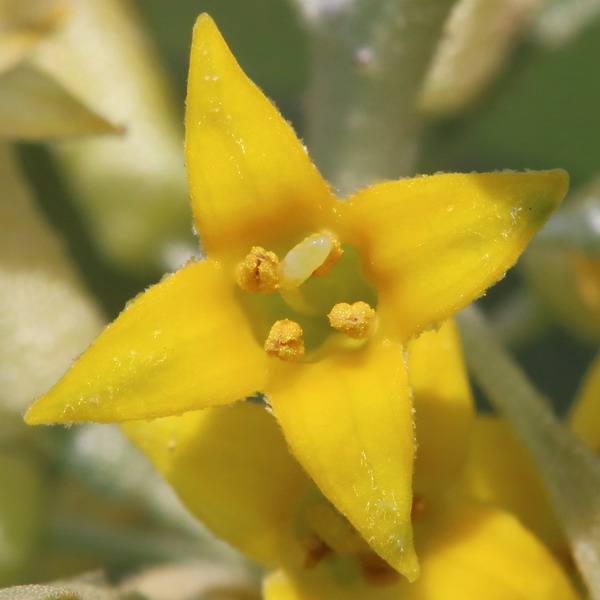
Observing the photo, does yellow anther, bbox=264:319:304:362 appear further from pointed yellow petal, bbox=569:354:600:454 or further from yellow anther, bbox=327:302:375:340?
pointed yellow petal, bbox=569:354:600:454

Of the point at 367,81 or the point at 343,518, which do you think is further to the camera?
the point at 367,81

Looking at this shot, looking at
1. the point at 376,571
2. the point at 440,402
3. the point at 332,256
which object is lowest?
the point at 376,571

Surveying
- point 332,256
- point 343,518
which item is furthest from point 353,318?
point 343,518

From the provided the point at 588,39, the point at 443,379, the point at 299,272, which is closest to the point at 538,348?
the point at 588,39

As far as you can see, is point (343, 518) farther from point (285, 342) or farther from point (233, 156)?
point (233, 156)

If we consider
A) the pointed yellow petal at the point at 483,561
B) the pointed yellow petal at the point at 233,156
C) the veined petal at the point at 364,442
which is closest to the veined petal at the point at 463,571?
the pointed yellow petal at the point at 483,561

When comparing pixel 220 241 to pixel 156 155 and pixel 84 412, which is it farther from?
pixel 156 155

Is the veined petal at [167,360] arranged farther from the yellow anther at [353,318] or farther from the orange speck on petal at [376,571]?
the orange speck on petal at [376,571]
